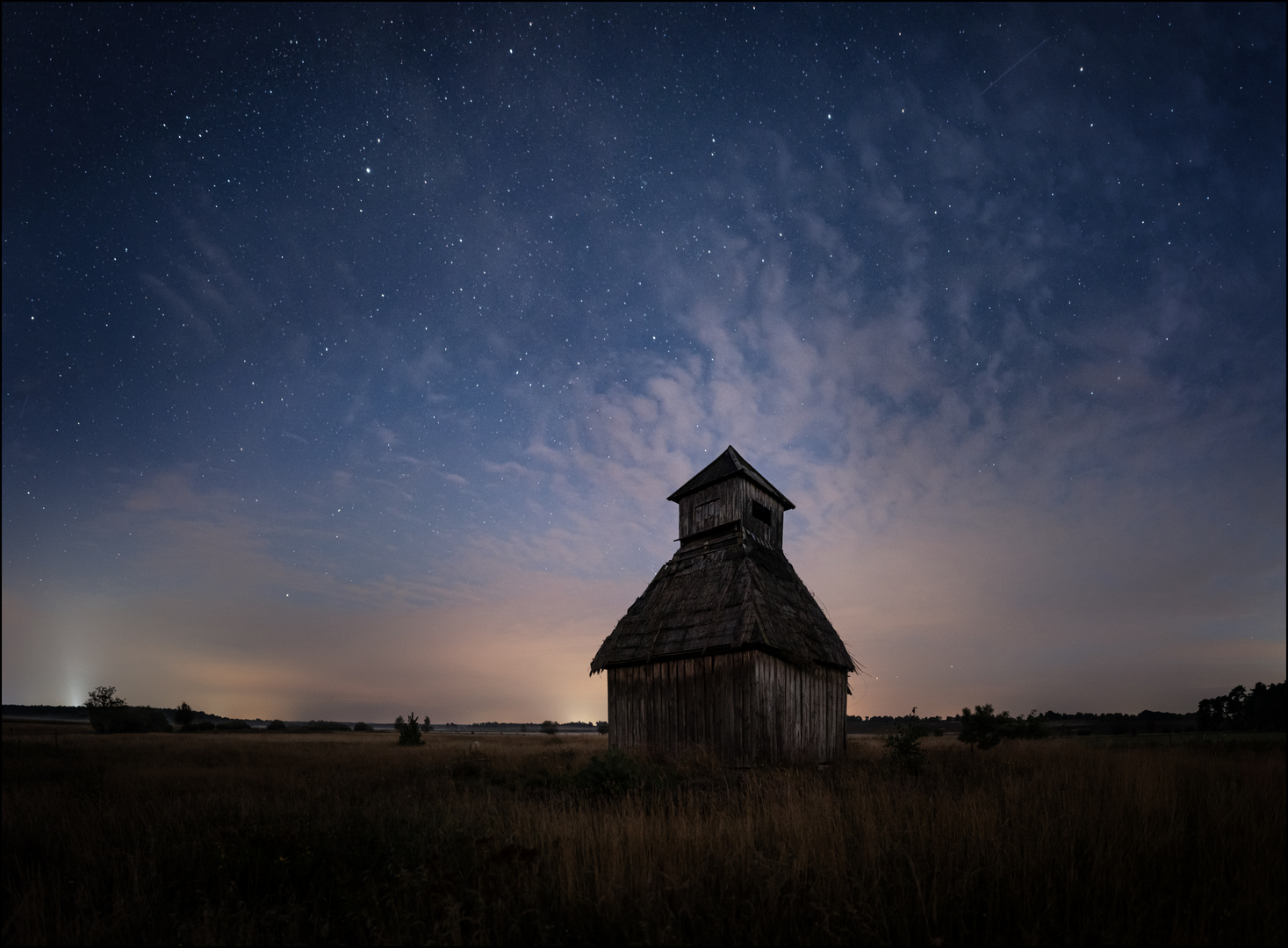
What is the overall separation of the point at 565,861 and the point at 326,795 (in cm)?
995

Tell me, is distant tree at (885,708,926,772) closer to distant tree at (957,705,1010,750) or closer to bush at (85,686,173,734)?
distant tree at (957,705,1010,750)

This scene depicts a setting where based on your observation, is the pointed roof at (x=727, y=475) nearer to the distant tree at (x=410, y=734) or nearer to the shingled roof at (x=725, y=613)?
the shingled roof at (x=725, y=613)

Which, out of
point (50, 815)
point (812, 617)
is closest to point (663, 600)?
point (812, 617)

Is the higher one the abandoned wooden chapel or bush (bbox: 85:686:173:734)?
the abandoned wooden chapel

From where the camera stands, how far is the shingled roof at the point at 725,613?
15336mm

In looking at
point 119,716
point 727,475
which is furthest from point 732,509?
point 119,716

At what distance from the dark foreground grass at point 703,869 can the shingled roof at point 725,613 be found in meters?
5.91

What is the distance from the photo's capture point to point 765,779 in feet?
36.6

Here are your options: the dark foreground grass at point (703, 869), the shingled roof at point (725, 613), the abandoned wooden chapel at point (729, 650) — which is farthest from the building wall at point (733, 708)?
the dark foreground grass at point (703, 869)

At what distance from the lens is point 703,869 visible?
5043 millimetres

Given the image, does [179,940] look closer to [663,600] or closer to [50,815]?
[50,815]

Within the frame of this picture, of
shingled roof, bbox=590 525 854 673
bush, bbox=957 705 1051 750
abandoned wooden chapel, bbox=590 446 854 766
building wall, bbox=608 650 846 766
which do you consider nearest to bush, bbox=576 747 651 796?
building wall, bbox=608 650 846 766

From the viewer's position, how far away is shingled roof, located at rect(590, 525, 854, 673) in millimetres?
15336

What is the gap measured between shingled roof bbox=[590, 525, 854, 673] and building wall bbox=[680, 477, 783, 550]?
43 centimetres
